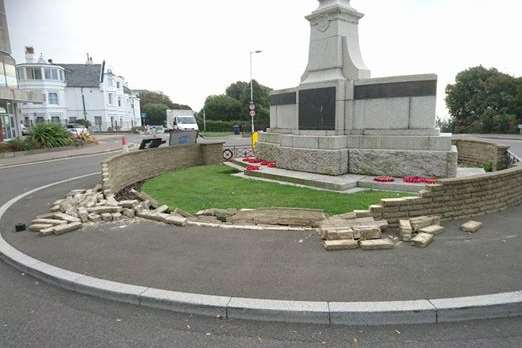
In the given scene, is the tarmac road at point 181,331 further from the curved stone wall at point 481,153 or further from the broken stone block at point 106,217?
the curved stone wall at point 481,153

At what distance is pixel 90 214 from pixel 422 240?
594cm

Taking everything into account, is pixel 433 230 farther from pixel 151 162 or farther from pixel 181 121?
pixel 181 121

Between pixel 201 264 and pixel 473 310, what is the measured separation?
10.3 ft

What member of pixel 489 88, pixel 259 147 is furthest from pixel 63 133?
pixel 489 88

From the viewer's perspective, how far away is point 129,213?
7.21 metres

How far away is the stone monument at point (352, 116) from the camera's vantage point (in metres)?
9.41

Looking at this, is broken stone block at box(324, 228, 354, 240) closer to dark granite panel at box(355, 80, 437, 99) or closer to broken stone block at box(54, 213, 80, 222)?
broken stone block at box(54, 213, 80, 222)

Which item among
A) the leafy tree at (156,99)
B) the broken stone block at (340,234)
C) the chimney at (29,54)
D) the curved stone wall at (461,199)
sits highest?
the chimney at (29,54)

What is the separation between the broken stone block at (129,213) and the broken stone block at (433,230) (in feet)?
17.3

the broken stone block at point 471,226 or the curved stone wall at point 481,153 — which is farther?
the curved stone wall at point 481,153

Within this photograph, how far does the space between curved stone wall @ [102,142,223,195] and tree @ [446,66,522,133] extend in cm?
3869

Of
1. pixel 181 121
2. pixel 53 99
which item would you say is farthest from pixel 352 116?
pixel 53 99

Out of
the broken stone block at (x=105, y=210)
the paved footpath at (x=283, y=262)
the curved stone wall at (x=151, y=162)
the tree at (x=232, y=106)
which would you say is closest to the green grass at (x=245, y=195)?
the curved stone wall at (x=151, y=162)

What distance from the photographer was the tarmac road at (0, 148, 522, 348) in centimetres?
329
